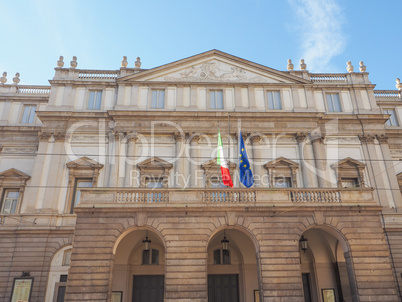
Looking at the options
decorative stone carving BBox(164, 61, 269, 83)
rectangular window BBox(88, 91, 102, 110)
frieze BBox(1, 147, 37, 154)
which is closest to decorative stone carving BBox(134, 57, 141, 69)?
decorative stone carving BBox(164, 61, 269, 83)

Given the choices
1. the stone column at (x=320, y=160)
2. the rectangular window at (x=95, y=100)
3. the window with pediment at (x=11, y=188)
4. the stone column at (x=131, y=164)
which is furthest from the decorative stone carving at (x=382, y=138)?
the window with pediment at (x=11, y=188)

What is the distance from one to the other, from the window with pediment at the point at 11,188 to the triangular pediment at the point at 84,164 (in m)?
3.05

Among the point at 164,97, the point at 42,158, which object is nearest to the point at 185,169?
the point at 164,97

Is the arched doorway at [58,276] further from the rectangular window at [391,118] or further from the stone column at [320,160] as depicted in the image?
the rectangular window at [391,118]

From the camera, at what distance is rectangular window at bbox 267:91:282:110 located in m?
24.5

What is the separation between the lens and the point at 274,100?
2480 cm

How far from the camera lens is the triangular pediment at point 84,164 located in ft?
71.9

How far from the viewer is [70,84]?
2467 cm

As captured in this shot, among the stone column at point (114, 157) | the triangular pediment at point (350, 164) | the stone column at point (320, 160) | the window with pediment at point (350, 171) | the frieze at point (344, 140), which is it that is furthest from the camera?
the frieze at point (344, 140)

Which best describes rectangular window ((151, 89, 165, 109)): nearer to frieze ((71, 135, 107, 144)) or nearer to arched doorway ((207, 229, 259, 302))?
frieze ((71, 135, 107, 144))

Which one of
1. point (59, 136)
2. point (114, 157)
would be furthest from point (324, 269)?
point (59, 136)

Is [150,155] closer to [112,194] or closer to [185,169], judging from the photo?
[185,169]

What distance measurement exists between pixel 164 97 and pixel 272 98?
7.78m

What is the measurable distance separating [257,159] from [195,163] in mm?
4056
